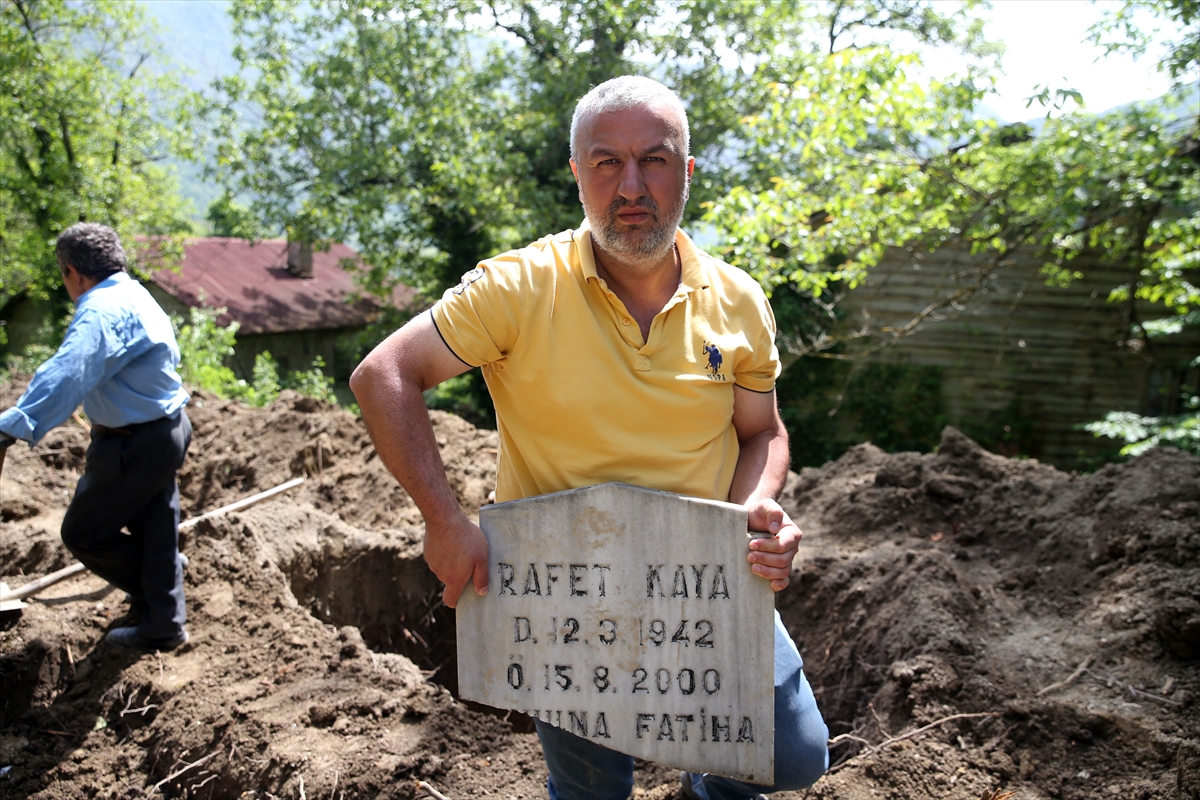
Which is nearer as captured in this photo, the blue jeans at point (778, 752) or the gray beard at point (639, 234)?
the gray beard at point (639, 234)

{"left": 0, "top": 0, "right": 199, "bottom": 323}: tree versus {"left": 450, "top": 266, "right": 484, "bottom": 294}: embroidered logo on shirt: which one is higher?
{"left": 0, "top": 0, "right": 199, "bottom": 323}: tree

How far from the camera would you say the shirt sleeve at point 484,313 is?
2.14m

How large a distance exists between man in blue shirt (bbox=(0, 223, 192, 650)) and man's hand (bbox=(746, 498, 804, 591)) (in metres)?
2.95

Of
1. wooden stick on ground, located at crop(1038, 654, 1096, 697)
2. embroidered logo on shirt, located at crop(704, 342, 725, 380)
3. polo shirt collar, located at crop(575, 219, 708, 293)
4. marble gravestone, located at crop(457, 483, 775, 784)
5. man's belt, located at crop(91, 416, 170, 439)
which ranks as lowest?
wooden stick on ground, located at crop(1038, 654, 1096, 697)

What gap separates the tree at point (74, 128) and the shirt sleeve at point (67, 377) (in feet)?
48.7

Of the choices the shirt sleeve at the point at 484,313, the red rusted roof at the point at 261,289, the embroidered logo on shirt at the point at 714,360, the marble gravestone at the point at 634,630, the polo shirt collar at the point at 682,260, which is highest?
the red rusted roof at the point at 261,289

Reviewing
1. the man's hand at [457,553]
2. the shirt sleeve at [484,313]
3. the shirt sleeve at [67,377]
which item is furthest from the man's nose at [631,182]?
the shirt sleeve at [67,377]

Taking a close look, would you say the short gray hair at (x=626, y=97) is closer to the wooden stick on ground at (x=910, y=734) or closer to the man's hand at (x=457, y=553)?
the man's hand at (x=457, y=553)

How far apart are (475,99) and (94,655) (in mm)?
11600

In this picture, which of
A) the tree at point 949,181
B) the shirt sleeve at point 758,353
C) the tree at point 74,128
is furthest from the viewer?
the tree at point 74,128

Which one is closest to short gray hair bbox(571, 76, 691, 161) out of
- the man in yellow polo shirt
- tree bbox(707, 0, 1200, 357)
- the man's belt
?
the man in yellow polo shirt

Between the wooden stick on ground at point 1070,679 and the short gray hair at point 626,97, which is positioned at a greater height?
the short gray hair at point 626,97

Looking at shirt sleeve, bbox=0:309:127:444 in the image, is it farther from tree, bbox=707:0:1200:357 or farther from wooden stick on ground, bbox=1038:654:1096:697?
tree, bbox=707:0:1200:357

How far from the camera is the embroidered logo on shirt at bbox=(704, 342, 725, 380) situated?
7.66 ft
